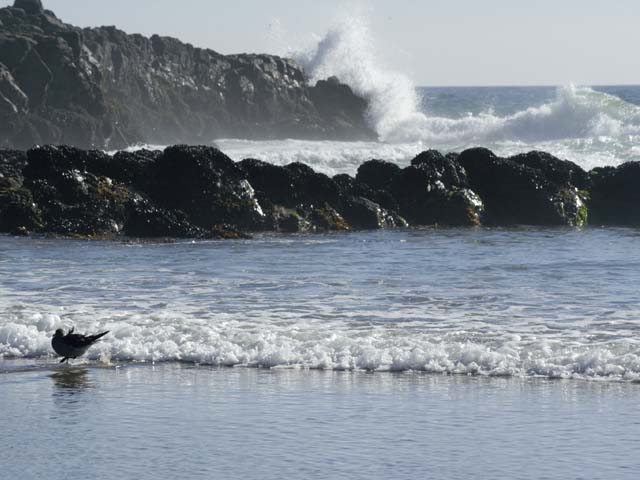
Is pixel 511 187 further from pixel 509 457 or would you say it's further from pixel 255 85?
pixel 255 85

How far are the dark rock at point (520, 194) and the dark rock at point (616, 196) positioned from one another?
496 mm

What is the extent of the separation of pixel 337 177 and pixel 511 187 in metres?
4.35

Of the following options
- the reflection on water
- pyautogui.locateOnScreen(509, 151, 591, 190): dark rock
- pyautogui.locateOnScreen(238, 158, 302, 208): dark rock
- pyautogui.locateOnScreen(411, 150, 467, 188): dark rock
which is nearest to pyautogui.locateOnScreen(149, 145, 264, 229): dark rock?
pyautogui.locateOnScreen(238, 158, 302, 208): dark rock

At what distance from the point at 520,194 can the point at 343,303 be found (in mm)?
13688

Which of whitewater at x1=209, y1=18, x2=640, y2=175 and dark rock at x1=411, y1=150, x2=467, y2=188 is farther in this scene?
whitewater at x1=209, y1=18, x2=640, y2=175

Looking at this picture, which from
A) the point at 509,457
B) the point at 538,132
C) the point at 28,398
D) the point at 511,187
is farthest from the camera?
the point at 538,132

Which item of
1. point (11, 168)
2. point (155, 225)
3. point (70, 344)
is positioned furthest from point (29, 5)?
point (70, 344)

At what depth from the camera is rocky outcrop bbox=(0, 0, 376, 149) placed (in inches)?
2761

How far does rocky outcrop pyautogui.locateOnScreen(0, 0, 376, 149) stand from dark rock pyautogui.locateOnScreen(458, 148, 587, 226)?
4226cm

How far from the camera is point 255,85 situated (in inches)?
3548

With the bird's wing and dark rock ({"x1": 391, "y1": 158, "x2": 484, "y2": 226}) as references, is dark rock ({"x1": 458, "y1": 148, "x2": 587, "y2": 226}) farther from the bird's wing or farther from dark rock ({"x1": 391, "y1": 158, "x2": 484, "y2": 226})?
the bird's wing

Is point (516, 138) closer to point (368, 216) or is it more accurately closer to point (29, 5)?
point (29, 5)

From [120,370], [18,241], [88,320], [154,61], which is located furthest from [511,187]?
[154,61]

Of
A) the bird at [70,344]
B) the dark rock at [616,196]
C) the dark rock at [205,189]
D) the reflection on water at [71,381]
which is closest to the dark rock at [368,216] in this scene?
the dark rock at [205,189]
